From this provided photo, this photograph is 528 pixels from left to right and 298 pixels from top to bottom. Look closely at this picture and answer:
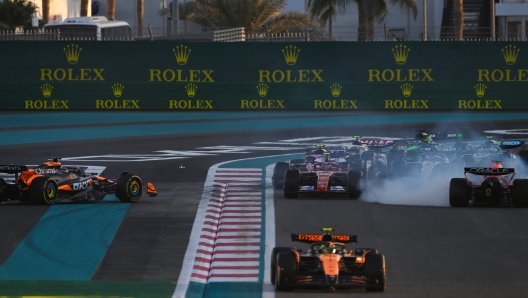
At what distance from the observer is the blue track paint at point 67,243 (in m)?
11.8

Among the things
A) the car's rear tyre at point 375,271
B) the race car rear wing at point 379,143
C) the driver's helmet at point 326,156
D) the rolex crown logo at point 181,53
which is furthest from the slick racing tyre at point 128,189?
the rolex crown logo at point 181,53

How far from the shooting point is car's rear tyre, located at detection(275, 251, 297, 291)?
10.4 metres

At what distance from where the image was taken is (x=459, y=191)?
16156 mm

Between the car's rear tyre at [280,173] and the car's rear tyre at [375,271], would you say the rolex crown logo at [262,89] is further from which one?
the car's rear tyre at [375,271]

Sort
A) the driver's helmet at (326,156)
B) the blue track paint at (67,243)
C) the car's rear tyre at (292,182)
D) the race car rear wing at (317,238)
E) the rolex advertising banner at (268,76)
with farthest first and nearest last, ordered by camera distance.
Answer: the rolex advertising banner at (268,76)
the driver's helmet at (326,156)
the car's rear tyre at (292,182)
the blue track paint at (67,243)
the race car rear wing at (317,238)

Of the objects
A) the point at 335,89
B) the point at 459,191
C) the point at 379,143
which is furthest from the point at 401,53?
the point at 459,191

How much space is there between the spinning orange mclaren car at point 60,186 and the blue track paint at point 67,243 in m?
0.20

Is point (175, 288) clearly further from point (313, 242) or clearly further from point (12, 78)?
point (12, 78)

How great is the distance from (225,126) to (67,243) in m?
17.0

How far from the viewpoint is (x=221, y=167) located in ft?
70.7

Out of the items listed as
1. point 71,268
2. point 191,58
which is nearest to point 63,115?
point 191,58

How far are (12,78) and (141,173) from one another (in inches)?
553

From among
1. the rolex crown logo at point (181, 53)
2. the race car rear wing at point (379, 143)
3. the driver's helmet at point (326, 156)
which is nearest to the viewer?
the driver's helmet at point (326, 156)

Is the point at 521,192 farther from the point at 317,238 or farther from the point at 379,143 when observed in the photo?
the point at 317,238
